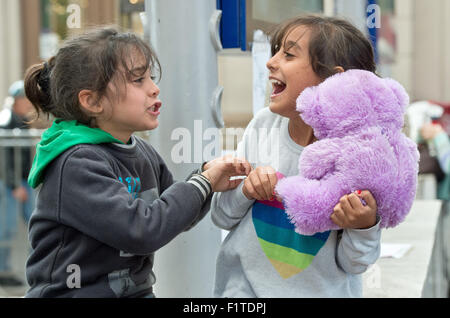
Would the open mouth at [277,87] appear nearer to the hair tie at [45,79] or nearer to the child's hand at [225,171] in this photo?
the child's hand at [225,171]

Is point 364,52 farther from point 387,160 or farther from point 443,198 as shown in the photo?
point 443,198

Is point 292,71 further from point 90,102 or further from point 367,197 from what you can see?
point 90,102

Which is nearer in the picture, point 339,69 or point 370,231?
point 370,231

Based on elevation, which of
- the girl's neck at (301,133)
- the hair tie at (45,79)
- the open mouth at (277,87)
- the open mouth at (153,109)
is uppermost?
the hair tie at (45,79)

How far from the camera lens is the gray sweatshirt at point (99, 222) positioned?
1841mm

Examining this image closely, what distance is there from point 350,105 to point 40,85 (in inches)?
38.1

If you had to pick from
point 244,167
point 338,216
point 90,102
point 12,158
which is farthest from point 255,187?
point 12,158

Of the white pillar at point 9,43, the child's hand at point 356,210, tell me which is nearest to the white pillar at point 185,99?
the child's hand at point 356,210

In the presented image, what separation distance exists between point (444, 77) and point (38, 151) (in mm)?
16474

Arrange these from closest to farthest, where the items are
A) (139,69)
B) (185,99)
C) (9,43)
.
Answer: (139,69) < (185,99) < (9,43)

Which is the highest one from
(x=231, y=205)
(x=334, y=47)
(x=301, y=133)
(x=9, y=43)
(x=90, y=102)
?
(x=9, y=43)

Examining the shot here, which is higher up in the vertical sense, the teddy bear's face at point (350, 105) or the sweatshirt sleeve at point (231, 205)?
the teddy bear's face at point (350, 105)

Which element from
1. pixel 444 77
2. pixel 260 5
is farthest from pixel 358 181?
pixel 444 77

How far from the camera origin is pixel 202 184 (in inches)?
78.2
